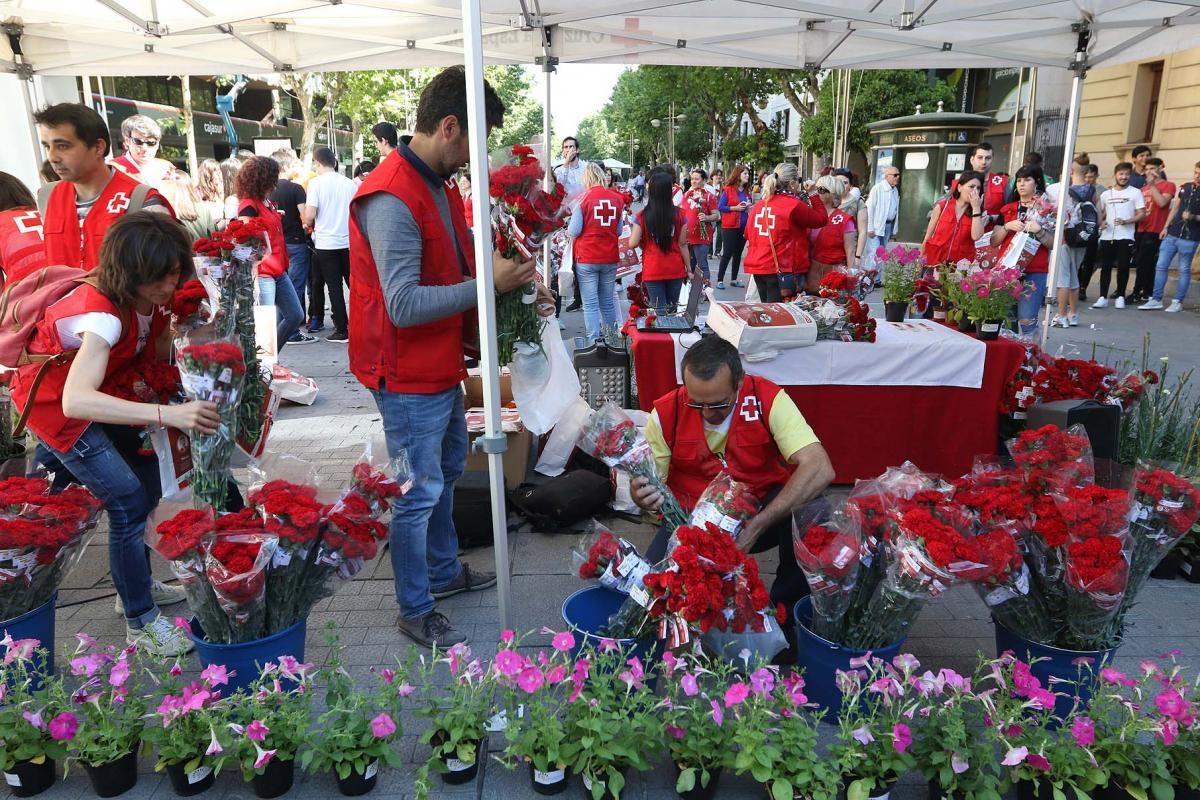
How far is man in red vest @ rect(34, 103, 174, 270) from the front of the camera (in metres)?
3.19

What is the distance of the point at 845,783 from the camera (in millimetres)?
2180

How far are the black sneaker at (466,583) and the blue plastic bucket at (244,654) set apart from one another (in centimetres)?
97

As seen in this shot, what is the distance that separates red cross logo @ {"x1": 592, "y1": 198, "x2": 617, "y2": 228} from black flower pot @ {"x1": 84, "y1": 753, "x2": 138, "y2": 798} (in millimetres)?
6158

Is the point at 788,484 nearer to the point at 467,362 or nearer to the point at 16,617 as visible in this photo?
the point at 467,362

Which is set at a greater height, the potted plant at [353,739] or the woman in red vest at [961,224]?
the woman in red vest at [961,224]

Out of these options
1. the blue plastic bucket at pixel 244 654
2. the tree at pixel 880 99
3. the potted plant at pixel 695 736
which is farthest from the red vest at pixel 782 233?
the tree at pixel 880 99

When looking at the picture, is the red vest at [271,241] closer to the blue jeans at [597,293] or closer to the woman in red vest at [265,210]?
the woman in red vest at [265,210]

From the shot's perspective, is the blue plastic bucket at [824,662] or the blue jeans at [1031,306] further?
the blue jeans at [1031,306]

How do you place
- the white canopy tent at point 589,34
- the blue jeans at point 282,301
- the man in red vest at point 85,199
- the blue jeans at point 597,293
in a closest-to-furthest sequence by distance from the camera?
1. the man in red vest at point 85,199
2. the white canopy tent at point 589,34
3. the blue jeans at point 282,301
4. the blue jeans at point 597,293

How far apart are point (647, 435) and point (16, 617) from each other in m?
2.29

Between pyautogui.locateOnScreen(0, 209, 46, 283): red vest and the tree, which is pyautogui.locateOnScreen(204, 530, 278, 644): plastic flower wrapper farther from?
the tree

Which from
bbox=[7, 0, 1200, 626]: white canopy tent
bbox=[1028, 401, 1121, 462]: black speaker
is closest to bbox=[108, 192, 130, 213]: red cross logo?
bbox=[7, 0, 1200, 626]: white canopy tent

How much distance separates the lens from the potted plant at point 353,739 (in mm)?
2219

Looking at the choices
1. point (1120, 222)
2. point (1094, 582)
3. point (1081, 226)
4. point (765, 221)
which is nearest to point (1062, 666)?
point (1094, 582)
